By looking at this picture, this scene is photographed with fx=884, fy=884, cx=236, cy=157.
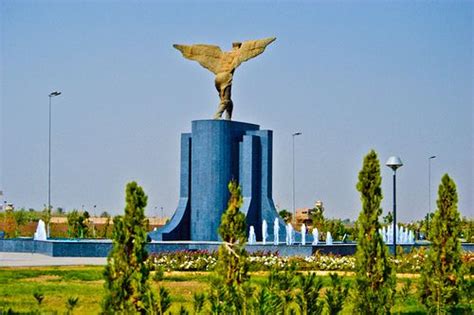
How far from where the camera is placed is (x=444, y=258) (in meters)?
11.7

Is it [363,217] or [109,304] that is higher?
[363,217]

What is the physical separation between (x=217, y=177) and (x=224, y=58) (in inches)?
165

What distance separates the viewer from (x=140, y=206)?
725cm

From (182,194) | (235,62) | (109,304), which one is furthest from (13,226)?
(109,304)

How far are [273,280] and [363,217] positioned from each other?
3.44 metres

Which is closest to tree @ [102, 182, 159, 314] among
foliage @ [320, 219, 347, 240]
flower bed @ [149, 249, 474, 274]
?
flower bed @ [149, 249, 474, 274]

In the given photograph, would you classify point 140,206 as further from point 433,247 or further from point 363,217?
point 433,247

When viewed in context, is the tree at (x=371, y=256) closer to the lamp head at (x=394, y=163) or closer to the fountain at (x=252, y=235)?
the lamp head at (x=394, y=163)

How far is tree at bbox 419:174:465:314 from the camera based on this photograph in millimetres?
11062

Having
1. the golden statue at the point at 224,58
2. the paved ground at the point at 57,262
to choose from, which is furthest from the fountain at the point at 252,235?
the paved ground at the point at 57,262

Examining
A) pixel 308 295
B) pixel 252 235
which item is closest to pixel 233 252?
pixel 308 295

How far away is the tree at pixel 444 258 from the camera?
11062 mm

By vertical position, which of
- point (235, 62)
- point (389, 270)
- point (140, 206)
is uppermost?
point (235, 62)

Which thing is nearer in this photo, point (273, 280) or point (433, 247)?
point (273, 280)
